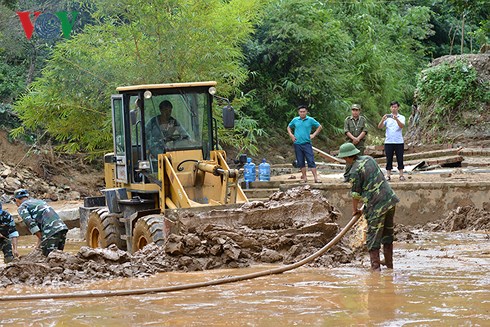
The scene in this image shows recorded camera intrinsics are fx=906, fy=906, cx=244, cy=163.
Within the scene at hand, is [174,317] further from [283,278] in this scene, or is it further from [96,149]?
[96,149]

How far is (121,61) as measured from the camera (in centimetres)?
2322

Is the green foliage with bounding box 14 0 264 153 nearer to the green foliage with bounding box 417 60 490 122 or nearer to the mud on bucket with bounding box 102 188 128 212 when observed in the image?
the green foliage with bounding box 417 60 490 122

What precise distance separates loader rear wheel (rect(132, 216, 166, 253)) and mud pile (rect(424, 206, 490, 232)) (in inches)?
217

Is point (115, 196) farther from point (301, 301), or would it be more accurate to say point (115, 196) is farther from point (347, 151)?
point (301, 301)

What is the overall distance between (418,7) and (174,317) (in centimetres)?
3153

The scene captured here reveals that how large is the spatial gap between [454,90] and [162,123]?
13.6 metres

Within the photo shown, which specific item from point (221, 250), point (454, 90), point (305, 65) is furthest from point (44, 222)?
point (305, 65)

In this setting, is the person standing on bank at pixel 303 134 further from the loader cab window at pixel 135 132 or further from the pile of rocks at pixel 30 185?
the pile of rocks at pixel 30 185

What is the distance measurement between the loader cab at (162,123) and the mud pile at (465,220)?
4.62 metres

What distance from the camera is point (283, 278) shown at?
11.1 m

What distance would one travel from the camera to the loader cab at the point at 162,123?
1359 centimetres

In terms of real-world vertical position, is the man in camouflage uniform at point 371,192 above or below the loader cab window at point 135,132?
below

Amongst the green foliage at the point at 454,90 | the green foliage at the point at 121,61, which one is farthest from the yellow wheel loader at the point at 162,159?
the green foliage at the point at 454,90

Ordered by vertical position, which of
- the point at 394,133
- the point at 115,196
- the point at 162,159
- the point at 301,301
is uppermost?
the point at 394,133
